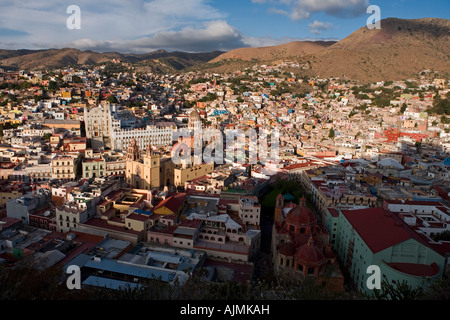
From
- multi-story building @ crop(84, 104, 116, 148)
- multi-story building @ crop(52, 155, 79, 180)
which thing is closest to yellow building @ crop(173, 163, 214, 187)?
multi-story building @ crop(52, 155, 79, 180)

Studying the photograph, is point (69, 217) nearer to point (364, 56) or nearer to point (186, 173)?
point (186, 173)

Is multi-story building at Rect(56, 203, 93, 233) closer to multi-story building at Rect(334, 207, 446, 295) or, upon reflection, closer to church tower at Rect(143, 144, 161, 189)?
church tower at Rect(143, 144, 161, 189)

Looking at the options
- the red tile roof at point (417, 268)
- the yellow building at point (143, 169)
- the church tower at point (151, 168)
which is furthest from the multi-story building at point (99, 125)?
the red tile roof at point (417, 268)

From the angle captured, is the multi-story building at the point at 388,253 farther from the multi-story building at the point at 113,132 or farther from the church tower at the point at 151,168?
the multi-story building at the point at 113,132

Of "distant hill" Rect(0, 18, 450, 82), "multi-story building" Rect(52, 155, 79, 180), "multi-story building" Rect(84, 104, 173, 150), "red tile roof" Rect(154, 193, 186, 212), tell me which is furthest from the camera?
"distant hill" Rect(0, 18, 450, 82)

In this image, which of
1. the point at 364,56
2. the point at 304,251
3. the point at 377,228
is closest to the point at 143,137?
the point at 304,251
